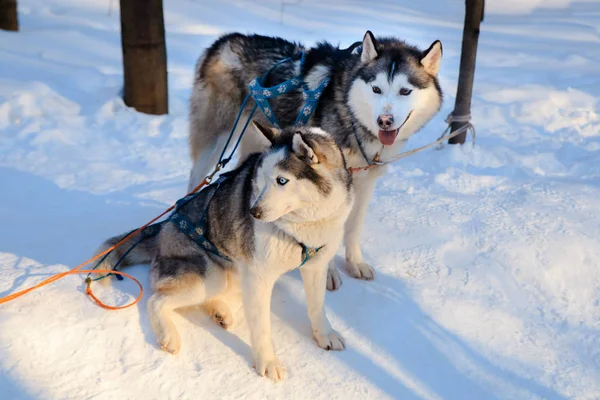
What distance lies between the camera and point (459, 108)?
5.79m

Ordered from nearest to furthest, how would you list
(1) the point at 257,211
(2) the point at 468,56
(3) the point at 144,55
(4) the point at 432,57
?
(1) the point at 257,211 → (4) the point at 432,57 → (2) the point at 468,56 → (3) the point at 144,55

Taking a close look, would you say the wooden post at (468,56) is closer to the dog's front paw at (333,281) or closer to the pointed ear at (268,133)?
the dog's front paw at (333,281)

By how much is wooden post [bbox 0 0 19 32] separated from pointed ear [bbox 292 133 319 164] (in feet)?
26.9

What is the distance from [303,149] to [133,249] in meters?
1.48

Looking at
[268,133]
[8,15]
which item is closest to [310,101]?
[268,133]

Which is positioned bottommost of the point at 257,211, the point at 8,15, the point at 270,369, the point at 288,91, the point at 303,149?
the point at 270,369

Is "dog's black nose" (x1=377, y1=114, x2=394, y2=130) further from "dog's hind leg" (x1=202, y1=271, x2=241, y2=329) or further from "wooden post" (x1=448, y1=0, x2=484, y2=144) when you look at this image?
"wooden post" (x1=448, y1=0, x2=484, y2=144)

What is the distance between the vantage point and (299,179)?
250 centimetres

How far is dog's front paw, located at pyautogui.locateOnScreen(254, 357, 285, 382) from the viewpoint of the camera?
114 inches

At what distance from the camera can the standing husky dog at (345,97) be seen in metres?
3.29

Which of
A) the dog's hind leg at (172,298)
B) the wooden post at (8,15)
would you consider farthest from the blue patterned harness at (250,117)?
the wooden post at (8,15)

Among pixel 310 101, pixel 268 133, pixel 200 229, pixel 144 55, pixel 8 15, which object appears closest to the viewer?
pixel 268 133

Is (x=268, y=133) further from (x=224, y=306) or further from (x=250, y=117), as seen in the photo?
(x=250, y=117)

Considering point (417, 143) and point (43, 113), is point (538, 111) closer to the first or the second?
point (417, 143)
